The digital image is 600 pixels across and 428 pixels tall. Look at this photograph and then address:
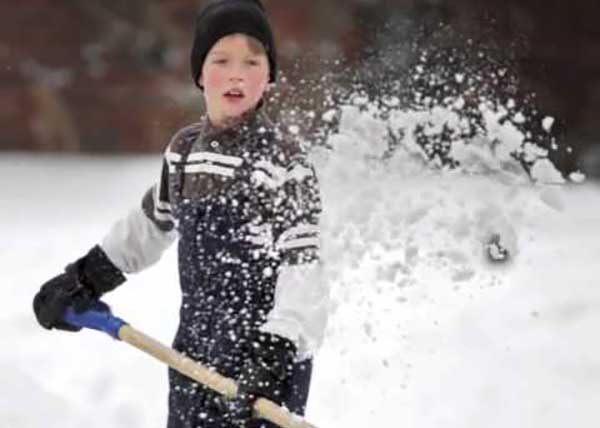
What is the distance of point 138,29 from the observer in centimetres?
729

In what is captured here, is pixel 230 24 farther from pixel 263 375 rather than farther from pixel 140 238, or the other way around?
pixel 263 375

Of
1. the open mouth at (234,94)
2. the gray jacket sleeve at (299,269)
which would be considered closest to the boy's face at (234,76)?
the open mouth at (234,94)

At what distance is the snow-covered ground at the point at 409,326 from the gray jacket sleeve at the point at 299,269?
100 centimetres

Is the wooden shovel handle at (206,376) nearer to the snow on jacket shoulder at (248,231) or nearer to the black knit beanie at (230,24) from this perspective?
the snow on jacket shoulder at (248,231)

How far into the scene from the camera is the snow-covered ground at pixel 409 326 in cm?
395

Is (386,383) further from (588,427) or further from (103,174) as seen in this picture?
(103,174)

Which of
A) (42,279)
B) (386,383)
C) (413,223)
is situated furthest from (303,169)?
(42,279)

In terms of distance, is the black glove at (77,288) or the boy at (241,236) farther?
the black glove at (77,288)

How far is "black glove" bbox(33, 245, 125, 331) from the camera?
314 cm

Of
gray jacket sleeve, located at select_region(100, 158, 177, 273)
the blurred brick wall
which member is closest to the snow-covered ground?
gray jacket sleeve, located at select_region(100, 158, 177, 273)

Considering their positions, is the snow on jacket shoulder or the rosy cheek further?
the rosy cheek

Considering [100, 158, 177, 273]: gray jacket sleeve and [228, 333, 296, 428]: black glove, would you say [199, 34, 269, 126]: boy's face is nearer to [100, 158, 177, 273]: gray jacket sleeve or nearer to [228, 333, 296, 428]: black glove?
[100, 158, 177, 273]: gray jacket sleeve

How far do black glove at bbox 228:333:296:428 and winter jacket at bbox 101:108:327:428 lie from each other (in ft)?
0.09

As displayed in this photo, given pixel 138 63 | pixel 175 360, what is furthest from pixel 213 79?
pixel 138 63
